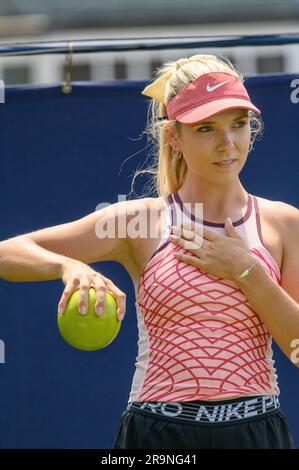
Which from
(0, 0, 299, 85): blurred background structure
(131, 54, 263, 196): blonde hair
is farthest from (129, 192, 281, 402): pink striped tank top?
(0, 0, 299, 85): blurred background structure

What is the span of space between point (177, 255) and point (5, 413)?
51.7 inches

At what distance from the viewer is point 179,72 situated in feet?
8.63

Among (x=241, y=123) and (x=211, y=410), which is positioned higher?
(x=241, y=123)

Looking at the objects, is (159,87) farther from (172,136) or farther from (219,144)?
(219,144)

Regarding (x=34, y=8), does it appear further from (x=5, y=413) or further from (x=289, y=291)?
(x=289, y=291)

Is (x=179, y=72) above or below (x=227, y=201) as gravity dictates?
above

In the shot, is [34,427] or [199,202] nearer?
[199,202]

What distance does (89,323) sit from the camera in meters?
2.29

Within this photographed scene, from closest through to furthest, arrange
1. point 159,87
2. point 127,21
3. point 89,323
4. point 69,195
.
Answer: point 89,323 → point 159,87 → point 69,195 → point 127,21

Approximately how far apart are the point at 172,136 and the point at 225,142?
0.75 ft

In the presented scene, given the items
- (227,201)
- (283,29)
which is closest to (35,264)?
(227,201)

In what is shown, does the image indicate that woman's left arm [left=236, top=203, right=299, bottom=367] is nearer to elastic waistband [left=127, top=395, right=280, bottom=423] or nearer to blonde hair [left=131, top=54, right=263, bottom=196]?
elastic waistband [left=127, top=395, right=280, bottom=423]

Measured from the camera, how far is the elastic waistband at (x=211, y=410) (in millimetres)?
2338

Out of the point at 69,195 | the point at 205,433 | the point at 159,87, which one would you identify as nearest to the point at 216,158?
the point at 159,87
